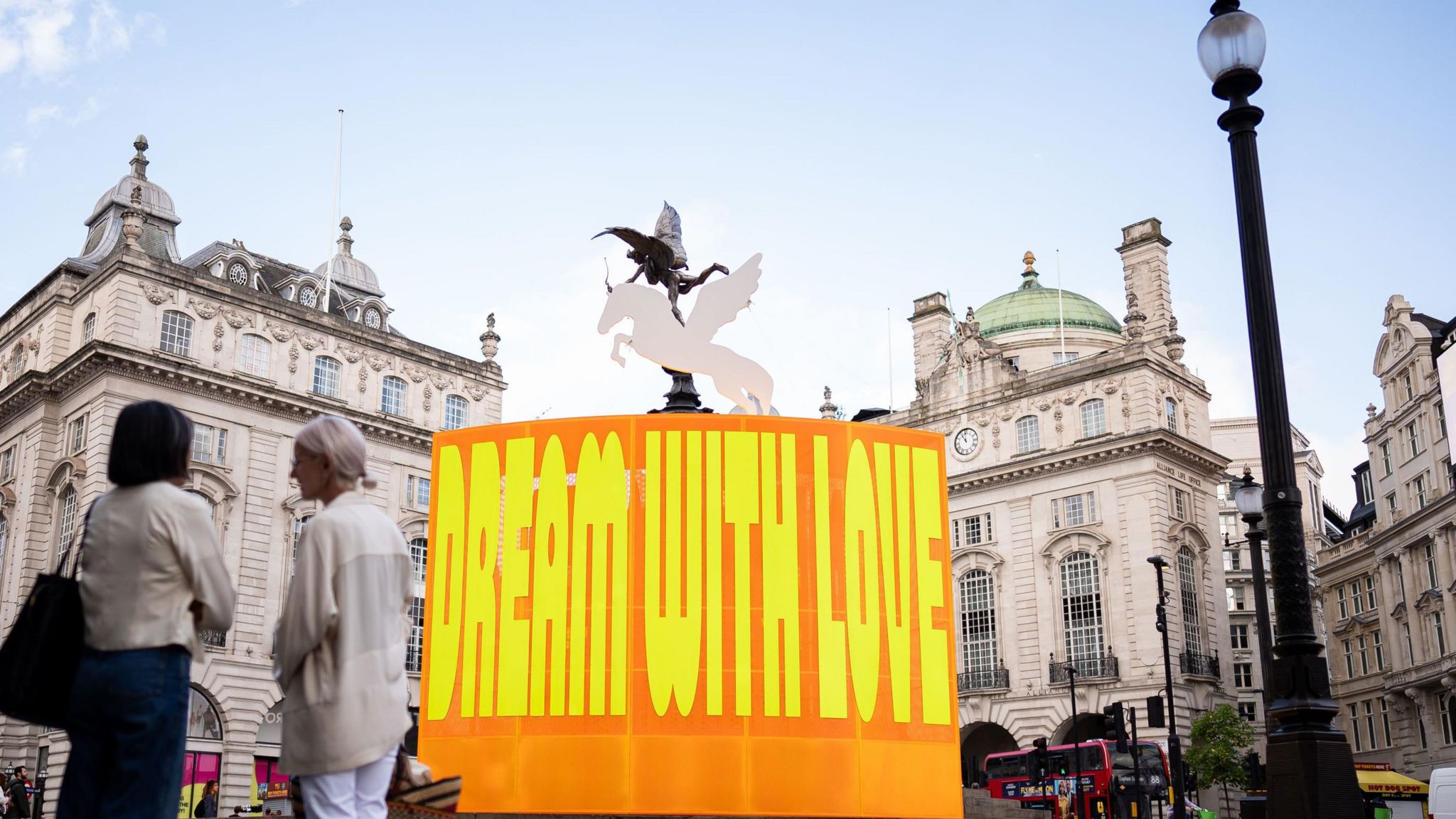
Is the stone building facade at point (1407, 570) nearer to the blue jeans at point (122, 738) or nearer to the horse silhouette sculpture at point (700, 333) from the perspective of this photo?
the horse silhouette sculpture at point (700, 333)

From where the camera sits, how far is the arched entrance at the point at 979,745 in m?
63.5

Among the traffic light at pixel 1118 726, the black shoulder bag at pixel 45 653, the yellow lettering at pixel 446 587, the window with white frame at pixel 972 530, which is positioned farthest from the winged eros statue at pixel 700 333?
the window with white frame at pixel 972 530

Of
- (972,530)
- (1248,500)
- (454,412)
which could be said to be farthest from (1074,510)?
(1248,500)

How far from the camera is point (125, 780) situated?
5.74 meters

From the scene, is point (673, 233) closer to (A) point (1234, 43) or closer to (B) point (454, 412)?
(A) point (1234, 43)

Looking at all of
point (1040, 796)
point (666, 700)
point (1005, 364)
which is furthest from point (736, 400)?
point (1005, 364)

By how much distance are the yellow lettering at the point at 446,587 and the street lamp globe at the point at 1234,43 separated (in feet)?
50.9

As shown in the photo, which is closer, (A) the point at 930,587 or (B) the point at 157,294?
(A) the point at 930,587

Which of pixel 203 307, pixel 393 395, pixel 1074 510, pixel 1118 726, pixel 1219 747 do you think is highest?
pixel 203 307

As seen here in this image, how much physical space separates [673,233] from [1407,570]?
52.1 metres

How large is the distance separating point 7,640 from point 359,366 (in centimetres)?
5292

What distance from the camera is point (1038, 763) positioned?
45062mm

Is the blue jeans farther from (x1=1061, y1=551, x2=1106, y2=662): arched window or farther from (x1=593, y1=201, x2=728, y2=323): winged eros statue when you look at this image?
(x1=1061, y1=551, x2=1106, y2=662): arched window

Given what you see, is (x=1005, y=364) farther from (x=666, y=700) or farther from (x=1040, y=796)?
(x=666, y=700)
